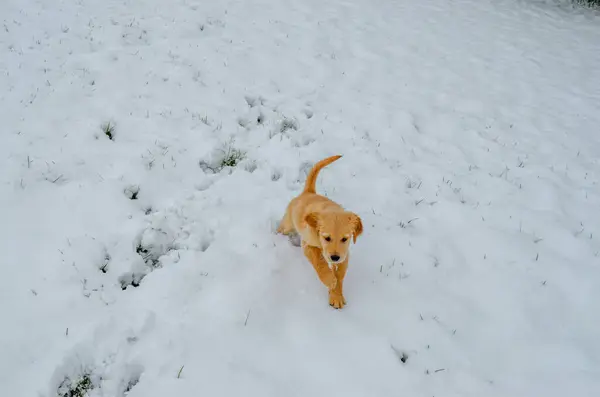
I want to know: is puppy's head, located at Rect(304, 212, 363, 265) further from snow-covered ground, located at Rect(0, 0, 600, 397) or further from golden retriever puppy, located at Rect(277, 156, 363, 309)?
snow-covered ground, located at Rect(0, 0, 600, 397)

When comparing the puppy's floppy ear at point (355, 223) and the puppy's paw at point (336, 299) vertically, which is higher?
the puppy's floppy ear at point (355, 223)

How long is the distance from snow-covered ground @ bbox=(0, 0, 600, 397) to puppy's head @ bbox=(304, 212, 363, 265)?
797 millimetres

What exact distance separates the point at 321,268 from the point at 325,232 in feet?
1.82

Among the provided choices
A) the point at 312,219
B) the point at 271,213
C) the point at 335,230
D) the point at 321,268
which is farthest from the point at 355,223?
the point at 271,213

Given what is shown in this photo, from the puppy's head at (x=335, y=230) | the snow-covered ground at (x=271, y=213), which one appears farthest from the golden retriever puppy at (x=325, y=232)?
the snow-covered ground at (x=271, y=213)

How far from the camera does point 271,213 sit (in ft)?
14.3

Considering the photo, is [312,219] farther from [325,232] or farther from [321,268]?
Result: [321,268]

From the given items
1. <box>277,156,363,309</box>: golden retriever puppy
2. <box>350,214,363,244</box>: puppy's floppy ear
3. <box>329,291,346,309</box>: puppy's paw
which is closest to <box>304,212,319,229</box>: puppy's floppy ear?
<box>277,156,363,309</box>: golden retriever puppy

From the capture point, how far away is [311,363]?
10.2ft

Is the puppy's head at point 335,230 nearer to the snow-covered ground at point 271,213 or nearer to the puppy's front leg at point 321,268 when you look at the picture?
the puppy's front leg at point 321,268

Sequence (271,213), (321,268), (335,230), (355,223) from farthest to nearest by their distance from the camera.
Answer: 1. (271,213)
2. (321,268)
3. (355,223)
4. (335,230)

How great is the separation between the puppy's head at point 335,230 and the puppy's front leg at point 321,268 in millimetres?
402

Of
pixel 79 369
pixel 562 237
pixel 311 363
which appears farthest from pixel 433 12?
pixel 79 369

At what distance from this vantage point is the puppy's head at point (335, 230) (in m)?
2.93
